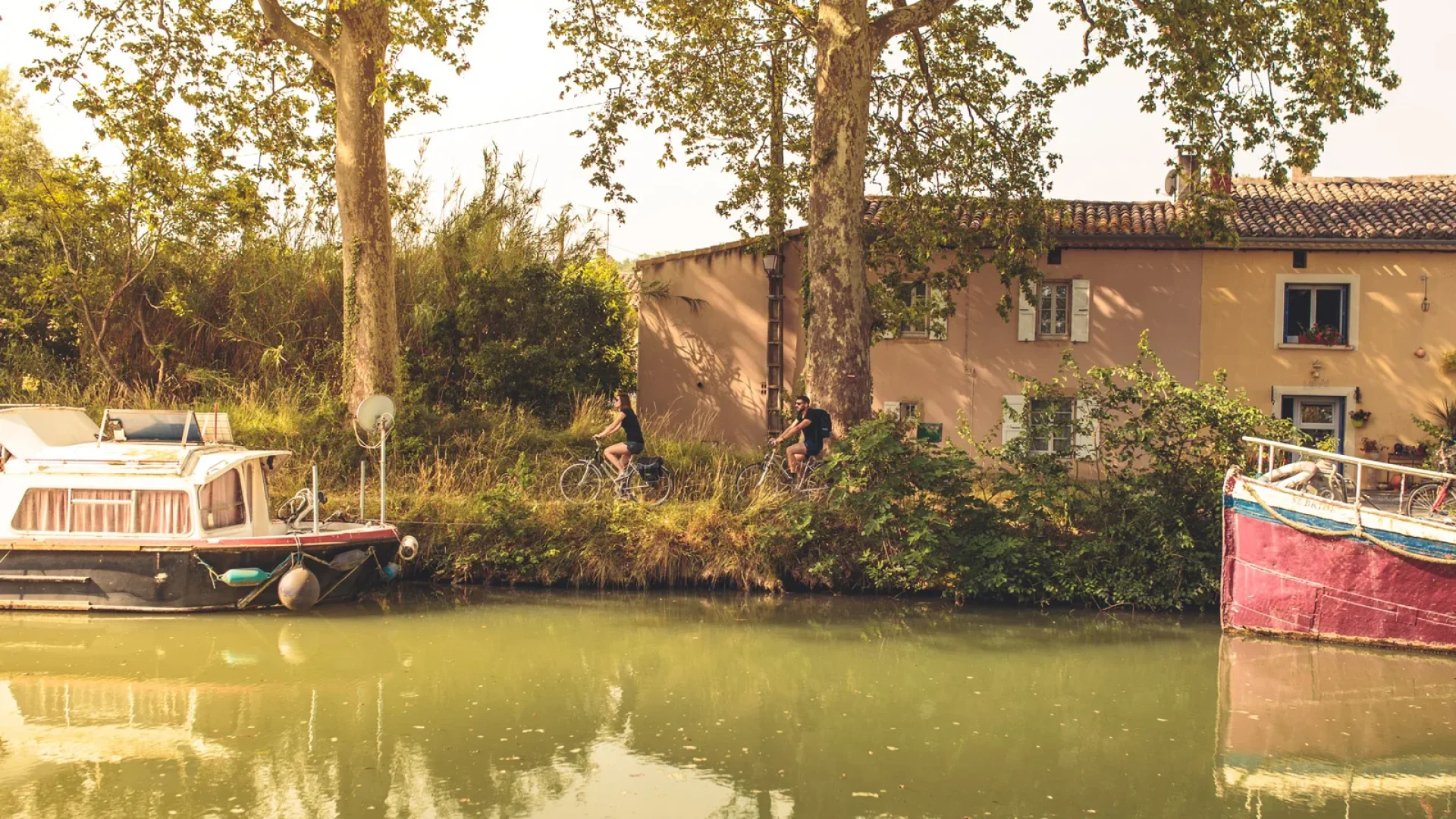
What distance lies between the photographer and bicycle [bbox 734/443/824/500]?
16.2 m

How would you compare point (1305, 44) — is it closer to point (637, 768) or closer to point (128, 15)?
point (637, 768)

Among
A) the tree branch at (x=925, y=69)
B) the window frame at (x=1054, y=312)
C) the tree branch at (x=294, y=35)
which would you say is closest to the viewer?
the tree branch at (x=294, y=35)

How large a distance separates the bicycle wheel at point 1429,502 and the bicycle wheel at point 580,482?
952 cm

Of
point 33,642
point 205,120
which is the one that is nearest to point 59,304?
point 205,120

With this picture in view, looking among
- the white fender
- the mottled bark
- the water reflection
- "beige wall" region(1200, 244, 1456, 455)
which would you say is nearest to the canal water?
the water reflection

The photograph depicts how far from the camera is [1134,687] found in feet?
37.7

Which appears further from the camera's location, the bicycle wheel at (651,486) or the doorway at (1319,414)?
the doorway at (1319,414)

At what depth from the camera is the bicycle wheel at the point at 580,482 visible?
53.8ft

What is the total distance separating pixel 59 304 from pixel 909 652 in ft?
51.1

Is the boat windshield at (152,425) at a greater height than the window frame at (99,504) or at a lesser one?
greater

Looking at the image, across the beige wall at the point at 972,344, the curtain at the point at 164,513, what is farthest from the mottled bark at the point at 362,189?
the beige wall at the point at 972,344

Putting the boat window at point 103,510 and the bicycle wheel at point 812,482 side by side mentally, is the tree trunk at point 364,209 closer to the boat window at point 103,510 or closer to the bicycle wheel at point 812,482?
the boat window at point 103,510

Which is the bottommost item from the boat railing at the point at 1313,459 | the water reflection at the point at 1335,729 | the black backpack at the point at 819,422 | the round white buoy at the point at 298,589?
the water reflection at the point at 1335,729

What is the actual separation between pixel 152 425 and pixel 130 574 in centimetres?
174
